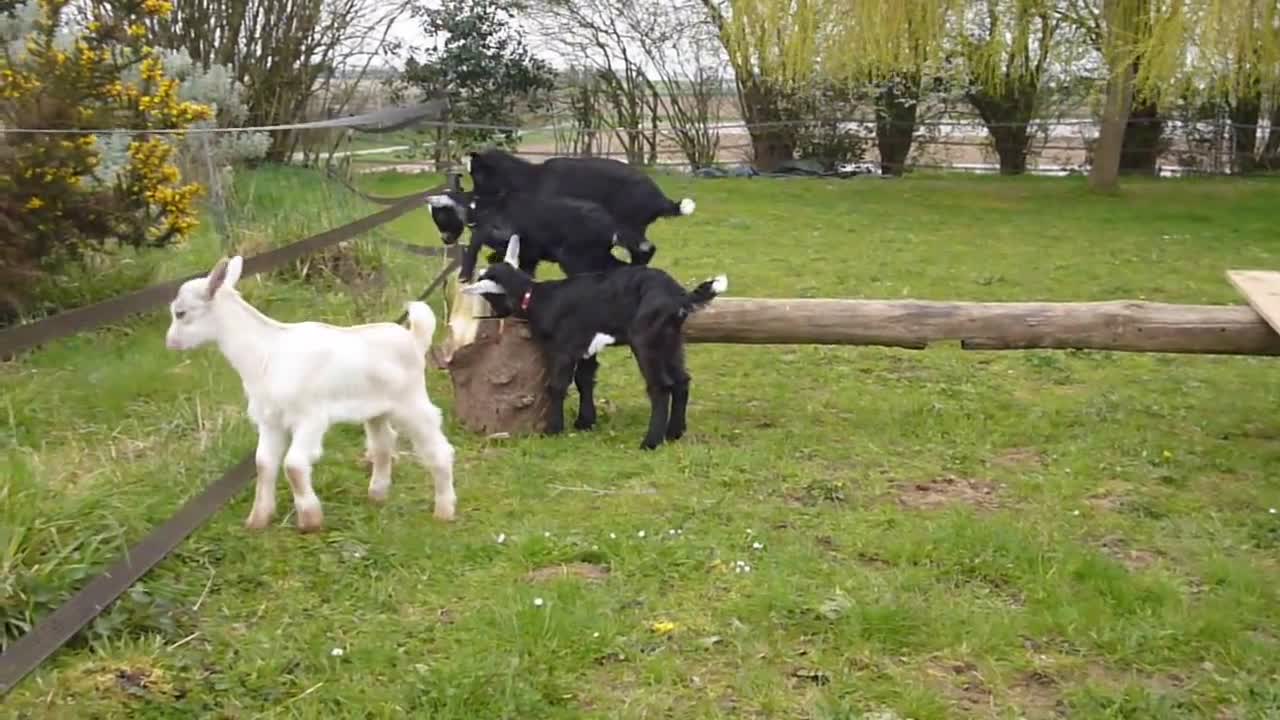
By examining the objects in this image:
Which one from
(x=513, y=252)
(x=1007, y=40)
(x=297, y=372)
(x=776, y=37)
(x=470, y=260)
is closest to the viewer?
(x=297, y=372)

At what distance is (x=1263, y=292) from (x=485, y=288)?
3.54 m

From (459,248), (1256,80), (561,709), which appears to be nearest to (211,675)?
(561,709)

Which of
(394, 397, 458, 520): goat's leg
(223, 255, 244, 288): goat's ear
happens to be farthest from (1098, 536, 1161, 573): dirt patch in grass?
(223, 255, 244, 288): goat's ear

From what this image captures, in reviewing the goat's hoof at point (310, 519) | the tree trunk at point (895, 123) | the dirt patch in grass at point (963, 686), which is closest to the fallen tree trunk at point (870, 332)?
the goat's hoof at point (310, 519)

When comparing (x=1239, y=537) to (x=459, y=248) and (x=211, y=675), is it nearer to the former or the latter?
(x=211, y=675)

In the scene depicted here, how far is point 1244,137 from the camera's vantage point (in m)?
20.1

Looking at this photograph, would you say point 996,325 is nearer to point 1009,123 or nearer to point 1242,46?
point 1242,46

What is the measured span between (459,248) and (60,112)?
317cm

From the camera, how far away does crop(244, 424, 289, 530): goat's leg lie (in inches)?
167

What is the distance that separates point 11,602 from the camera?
3.37 m

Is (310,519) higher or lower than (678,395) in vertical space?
lower

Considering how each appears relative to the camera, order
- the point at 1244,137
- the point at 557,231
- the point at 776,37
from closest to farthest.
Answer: the point at 557,231, the point at 776,37, the point at 1244,137

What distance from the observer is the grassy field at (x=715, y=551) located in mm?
3357

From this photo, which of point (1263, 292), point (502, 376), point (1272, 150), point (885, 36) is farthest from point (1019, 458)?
point (1272, 150)
